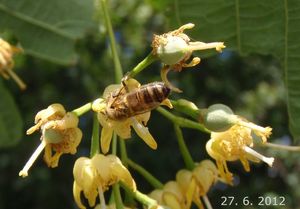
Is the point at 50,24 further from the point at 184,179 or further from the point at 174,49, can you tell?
the point at 174,49

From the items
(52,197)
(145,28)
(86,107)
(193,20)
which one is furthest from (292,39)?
(52,197)

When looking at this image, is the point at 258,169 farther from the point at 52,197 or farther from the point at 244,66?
the point at 52,197

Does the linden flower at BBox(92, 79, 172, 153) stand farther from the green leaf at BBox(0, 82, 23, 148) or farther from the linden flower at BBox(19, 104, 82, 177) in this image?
the green leaf at BBox(0, 82, 23, 148)

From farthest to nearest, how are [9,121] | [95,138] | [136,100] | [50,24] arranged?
[9,121]
[50,24]
[95,138]
[136,100]

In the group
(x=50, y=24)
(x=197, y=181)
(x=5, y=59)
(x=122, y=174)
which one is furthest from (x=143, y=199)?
(x=50, y=24)

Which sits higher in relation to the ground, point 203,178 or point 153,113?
point 203,178

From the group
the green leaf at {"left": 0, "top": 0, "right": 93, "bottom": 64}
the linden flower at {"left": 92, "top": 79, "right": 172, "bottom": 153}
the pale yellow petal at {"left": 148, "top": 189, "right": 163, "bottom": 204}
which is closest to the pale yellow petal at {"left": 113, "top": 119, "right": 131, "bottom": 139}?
the linden flower at {"left": 92, "top": 79, "right": 172, "bottom": 153}

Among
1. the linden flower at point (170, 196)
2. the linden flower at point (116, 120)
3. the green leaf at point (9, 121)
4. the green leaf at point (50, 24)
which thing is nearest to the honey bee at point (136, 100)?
the linden flower at point (116, 120)
